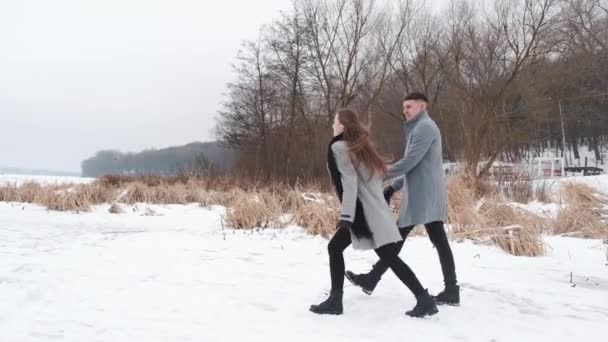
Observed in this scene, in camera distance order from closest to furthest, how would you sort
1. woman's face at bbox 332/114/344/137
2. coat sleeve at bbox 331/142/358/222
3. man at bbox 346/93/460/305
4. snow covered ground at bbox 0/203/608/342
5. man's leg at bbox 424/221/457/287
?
snow covered ground at bbox 0/203/608/342 → coat sleeve at bbox 331/142/358/222 → woman's face at bbox 332/114/344/137 → man at bbox 346/93/460/305 → man's leg at bbox 424/221/457/287

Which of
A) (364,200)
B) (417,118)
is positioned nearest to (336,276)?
(364,200)

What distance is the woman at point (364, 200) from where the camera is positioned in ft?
8.77

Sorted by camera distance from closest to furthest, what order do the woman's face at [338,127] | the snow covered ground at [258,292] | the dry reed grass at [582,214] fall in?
the snow covered ground at [258,292] → the woman's face at [338,127] → the dry reed grass at [582,214]

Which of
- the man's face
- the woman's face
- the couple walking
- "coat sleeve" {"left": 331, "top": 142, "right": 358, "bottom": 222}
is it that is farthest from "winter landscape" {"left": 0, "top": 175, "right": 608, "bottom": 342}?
the man's face

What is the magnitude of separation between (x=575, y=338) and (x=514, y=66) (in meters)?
19.0

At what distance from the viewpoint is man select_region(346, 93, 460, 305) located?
2891 millimetres

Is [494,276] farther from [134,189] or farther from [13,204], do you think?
[13,204]

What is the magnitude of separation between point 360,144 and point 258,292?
1.39 m

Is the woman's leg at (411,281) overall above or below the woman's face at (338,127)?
below

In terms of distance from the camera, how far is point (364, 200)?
8.92 ft

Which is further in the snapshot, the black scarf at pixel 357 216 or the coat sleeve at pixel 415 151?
the coat sleeve at pixel 415 151

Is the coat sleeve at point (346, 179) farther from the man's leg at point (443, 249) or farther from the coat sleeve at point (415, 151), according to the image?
the man's leg at point (443, 249)

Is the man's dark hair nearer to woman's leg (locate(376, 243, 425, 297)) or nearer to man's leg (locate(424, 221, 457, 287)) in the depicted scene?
man's leg (locate(424, 221, 457, 287))

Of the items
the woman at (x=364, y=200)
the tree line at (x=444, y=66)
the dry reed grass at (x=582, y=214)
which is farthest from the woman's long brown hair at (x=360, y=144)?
the tree line at (x=444, y=66)
